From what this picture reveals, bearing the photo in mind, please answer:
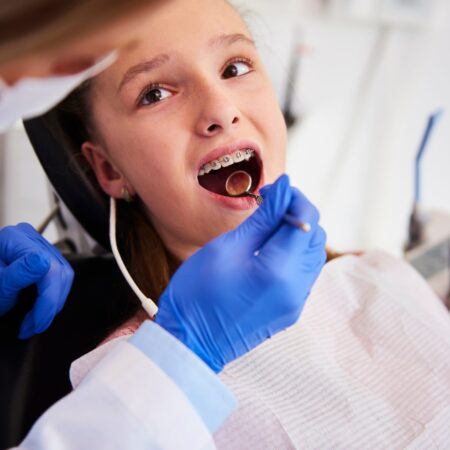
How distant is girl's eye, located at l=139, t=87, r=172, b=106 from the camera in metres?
0.99

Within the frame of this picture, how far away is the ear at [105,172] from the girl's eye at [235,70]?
289 mm

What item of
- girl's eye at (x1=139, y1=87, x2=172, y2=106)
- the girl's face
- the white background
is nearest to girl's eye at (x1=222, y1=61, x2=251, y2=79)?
the girl's face

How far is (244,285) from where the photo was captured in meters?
0.69

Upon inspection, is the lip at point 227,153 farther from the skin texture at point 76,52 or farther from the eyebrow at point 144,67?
the skin texture at point 76,52

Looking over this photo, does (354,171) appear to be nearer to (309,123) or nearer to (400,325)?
(309,123)

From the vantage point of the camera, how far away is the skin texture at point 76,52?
49 centimetres

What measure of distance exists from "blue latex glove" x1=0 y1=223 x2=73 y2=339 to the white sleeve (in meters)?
0.30

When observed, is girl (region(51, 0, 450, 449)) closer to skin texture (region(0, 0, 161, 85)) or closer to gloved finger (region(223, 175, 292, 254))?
gloved finger (region(223, 175, 292, 254))

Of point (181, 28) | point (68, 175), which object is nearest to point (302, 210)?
point (181, 28)

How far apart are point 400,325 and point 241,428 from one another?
16.6 inches

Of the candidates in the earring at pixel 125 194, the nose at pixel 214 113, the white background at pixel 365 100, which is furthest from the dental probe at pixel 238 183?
the white background at pixel 365 100

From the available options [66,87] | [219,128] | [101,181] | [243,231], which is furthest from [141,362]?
[101,181]

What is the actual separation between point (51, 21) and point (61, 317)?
67 centimetres

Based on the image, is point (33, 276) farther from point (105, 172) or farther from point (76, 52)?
point (76, 52)
